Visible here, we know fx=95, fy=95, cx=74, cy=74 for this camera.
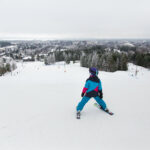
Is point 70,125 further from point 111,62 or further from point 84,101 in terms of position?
point 111,62

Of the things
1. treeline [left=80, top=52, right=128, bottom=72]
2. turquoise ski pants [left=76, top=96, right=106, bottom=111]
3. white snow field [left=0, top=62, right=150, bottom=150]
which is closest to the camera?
white snow field [left=0, top=62, right=150, bottom=150]

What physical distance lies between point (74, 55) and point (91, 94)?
4807 centimetres

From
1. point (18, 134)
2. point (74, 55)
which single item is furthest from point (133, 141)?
point (74, 55)

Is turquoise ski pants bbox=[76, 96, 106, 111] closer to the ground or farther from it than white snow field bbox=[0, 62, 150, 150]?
farther from it

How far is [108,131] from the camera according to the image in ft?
7.75

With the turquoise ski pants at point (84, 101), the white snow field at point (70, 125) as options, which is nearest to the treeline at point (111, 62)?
the white snow field at point (70, 125)

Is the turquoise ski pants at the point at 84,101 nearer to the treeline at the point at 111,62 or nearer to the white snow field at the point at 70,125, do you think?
the white snow field at the point at 70,125

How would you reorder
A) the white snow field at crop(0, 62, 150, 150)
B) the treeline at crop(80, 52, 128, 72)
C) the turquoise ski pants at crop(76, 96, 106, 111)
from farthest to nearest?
1. the treeline at crop(80, 52, 128, 72)
2. the turquoise ski pants at crop(76, 96, 106, 111)
3. the white snow field at crop(0, 62, 150, 150)

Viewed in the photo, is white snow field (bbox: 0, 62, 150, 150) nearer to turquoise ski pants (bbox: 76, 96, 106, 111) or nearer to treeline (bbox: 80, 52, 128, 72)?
turquoise ski pants (bbox: 76, 96, 106, 111)

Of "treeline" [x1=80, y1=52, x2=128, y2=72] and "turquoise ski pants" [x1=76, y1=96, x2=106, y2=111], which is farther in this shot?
"treeline" [x1=80, y1=52, x2=128, y2=72]

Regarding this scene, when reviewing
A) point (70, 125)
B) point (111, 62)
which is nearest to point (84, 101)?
point (70, 125)

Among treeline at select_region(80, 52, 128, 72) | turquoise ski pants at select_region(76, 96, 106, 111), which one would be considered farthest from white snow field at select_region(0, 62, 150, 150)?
Answer: treeline at select_region(80, 52, 128, 72)

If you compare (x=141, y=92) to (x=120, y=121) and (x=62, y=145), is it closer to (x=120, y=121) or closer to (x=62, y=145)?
(x=120, y=121)

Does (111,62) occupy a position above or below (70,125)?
below
